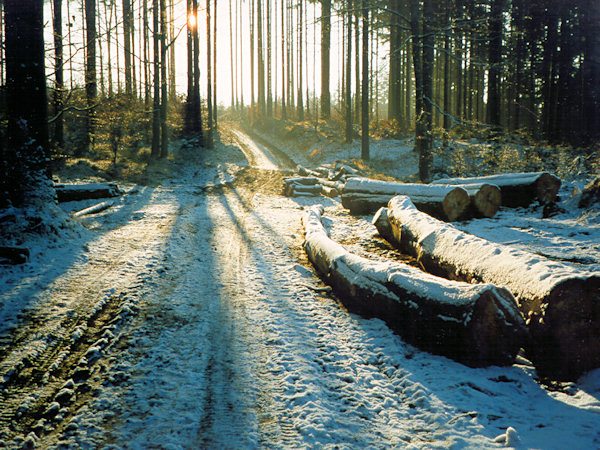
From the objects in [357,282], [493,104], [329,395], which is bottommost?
[329,395]

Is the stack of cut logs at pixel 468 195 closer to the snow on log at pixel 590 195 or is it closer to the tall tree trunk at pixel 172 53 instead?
the snow on log at pixel 590 195

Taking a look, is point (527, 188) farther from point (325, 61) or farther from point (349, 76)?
point (325, 61)

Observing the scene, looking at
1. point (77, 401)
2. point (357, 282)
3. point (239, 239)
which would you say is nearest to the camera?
point (77, 401)

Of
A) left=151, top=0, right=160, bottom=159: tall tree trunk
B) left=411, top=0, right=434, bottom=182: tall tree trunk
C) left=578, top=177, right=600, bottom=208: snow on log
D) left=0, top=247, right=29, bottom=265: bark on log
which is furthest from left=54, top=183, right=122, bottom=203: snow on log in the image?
left=578, top=177, right=600, bottom=208: snow on log

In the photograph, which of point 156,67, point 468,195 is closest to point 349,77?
point 156,67

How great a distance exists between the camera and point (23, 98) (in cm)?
656

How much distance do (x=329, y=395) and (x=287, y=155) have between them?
23.5m

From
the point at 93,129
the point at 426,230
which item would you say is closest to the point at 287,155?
the point at 93,129

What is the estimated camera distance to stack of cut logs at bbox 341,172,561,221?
8.53 m

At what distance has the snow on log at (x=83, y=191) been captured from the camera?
33.7ft

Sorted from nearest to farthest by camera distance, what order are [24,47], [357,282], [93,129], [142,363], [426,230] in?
[142,363] < [357,282] < [426,230] < [24,47] < [93,129]

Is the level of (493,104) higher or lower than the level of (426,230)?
higher

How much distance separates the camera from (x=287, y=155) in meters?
25.7

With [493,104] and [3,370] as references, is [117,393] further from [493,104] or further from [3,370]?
[493,104]
